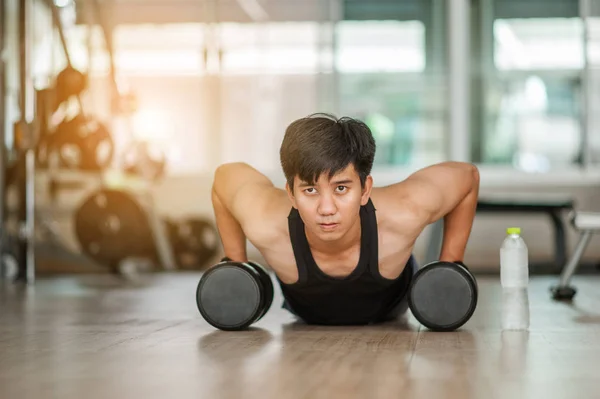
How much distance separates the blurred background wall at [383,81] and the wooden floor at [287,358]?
3766 mm

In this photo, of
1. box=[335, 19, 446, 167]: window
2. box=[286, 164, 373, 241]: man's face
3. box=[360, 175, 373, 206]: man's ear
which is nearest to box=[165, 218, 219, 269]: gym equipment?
box=[335, 19, 446, 167]: window

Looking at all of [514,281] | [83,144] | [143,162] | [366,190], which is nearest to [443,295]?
[514,281]

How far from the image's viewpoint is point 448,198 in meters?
2.75

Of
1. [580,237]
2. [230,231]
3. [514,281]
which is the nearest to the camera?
[514,281]

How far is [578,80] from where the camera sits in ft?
23.8

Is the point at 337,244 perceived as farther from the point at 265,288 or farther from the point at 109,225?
the point at 109,225

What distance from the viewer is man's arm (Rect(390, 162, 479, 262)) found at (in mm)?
2695

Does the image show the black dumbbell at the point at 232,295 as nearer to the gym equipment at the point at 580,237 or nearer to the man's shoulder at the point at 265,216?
the man's shoulder at the point at 265,216

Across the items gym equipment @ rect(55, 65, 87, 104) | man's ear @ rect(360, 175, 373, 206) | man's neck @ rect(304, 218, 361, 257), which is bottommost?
man's neck @ rect(304, 218, 361, 257)

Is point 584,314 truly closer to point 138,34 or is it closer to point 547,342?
point 547,342

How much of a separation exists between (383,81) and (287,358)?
5.43 m

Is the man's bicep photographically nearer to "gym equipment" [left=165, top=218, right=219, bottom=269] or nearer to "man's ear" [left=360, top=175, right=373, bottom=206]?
"man's ear" [left=360, top=175, right=373, bottom=206]

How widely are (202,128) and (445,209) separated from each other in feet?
15.5

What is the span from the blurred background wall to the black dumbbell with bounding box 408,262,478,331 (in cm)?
453
